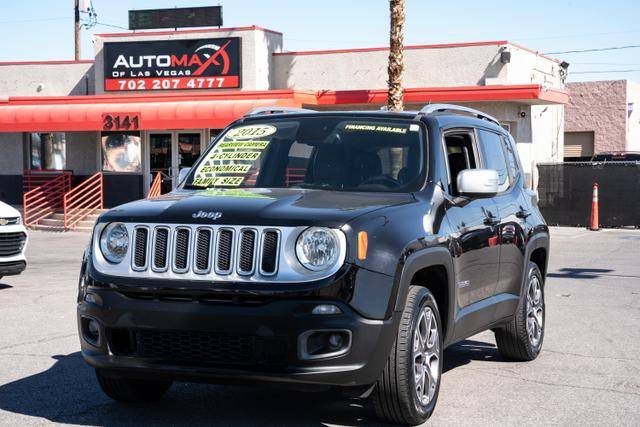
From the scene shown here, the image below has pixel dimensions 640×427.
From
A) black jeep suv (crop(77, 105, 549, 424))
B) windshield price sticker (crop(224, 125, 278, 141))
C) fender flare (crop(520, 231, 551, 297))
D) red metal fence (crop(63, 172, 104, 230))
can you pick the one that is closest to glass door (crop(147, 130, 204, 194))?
red metal fence (crop(63, 172, 104, 230))

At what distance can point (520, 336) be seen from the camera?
26.0 feet

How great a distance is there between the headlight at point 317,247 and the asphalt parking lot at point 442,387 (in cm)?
117

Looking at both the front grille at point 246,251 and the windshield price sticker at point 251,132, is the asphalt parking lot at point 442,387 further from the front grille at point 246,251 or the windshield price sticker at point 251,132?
the windshield price sticker at point 251,132

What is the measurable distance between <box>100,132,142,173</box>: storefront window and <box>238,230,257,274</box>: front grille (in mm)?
24361

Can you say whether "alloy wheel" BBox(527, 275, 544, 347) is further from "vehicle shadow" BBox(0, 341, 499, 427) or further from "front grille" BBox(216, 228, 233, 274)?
"front grille" BBox(216, 228, 233, 274)

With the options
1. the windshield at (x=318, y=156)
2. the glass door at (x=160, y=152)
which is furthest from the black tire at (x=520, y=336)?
the glass door at (x=160, y=152)

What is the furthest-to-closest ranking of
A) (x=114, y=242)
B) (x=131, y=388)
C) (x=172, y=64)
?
(x=172, y=64) → (x=131, y=388) → (x=114, y=242)

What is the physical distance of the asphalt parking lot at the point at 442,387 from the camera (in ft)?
20.0

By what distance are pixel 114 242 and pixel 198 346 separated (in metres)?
0.84

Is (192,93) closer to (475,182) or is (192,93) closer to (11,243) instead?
(11,243)

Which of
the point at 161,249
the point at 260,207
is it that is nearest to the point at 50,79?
the point at 161,249

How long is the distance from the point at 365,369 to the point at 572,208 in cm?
2333

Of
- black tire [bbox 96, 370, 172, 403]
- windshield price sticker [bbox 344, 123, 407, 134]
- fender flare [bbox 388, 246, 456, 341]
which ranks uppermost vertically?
windshield price sticker [bbox 344, 123, 407, 134]

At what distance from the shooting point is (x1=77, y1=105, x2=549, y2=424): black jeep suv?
5.25 meters
